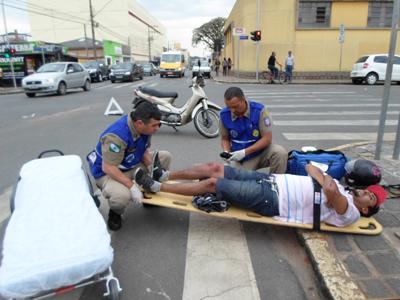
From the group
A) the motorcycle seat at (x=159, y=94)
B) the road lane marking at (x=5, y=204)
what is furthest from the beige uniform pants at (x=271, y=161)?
the motorcycle seat at (x=159, y=94)

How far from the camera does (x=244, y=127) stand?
4.45 metres

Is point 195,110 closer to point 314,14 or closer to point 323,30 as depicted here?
point 323,30

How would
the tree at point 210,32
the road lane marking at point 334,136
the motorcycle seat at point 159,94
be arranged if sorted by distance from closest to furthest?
1. the road lane marking at point 334,136
2. the motorcycle seat at point 159,94
3. the tree at point 210,32

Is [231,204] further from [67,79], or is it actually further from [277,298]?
[67,79]

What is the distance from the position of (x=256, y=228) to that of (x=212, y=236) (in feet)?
1.56

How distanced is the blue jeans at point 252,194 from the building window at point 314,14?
24.8m

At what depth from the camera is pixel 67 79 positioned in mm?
17516

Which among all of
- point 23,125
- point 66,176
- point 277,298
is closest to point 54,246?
point 66,176

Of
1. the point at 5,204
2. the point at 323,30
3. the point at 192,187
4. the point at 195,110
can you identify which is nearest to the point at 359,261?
the point at 192,187

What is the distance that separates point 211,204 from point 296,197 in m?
0.78

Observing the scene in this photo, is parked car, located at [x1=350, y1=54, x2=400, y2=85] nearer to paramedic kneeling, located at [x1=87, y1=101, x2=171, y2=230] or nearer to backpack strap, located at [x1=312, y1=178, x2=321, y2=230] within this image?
backpack strap, located at [x1=312, y1=178, x2=321, y2=230]

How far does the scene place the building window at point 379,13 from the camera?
25281 millimetres

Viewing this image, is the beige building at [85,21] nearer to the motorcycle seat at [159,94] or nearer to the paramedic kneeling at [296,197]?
the motorcycle seat at [159,94]

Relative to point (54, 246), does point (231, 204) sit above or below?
below
